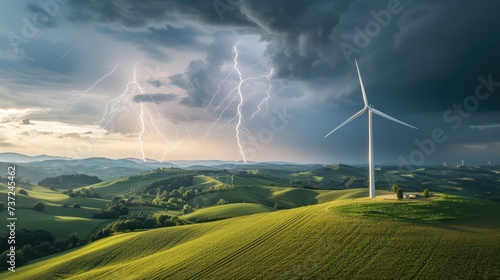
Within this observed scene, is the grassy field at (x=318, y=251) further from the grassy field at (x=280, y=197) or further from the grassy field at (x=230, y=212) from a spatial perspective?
the grassy field at (x=280, y=197)

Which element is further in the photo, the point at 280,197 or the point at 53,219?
the point at 280,197

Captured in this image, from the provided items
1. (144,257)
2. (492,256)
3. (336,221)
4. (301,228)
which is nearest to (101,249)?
(144,257)

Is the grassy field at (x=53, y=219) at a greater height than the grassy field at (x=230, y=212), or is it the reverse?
the grassy field at (x=230, y=212)

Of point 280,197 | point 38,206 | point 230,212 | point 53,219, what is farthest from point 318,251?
point 280,197

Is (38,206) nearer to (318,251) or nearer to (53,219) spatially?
(53,219)

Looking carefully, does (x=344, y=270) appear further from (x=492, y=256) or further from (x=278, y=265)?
(x=492, y=256)

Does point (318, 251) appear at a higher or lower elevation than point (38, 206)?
higher

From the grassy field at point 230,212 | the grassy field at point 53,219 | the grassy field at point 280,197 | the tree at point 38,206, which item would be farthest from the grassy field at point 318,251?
the grassy field at point 280,197

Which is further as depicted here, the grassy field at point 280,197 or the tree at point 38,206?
the grassy field at point 280,197
